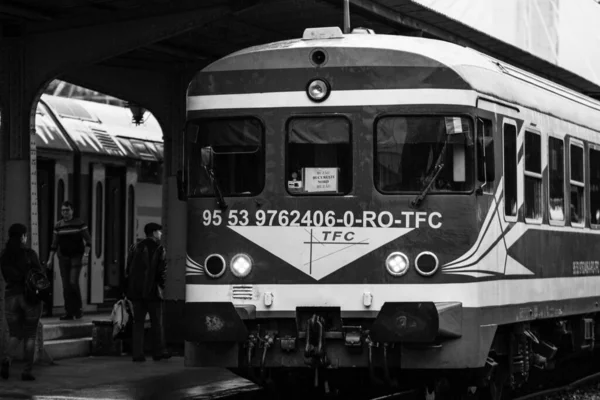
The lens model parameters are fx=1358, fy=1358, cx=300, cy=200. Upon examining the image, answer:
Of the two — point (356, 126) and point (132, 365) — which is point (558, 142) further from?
point (132, 365)

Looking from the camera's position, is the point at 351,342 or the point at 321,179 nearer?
the point at 351,342

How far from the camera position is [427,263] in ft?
34.0

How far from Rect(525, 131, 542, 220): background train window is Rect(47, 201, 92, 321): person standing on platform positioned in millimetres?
8082

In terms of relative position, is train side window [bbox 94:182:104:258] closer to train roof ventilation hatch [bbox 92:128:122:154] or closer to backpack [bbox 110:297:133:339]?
train roof ventilation hatch [bbox 92:128:122:154]

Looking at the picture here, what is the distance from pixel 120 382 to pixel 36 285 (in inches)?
55.0

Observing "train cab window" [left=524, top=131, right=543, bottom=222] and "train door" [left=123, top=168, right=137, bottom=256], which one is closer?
"train cab window" [left=524, top=131, right=543, bottom=222]

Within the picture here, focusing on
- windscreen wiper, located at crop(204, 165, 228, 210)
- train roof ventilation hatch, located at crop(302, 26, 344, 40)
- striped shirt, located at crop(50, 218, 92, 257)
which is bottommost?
striped shirt, located at crop(50, 218, 92, 257)

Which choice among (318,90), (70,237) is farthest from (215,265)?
(70,237)

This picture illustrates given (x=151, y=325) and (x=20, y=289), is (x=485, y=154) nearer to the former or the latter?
(x=20, y=289)

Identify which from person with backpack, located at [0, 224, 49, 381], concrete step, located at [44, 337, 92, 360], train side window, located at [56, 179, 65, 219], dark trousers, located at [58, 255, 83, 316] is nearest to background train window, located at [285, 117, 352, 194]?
person with backpack, located at [0, 224, 49, 381]

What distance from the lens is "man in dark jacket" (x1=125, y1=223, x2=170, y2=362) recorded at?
52.1ft

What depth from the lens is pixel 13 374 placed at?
564 inches

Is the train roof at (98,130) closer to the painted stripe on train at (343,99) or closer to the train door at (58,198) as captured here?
the train door at (58,198)

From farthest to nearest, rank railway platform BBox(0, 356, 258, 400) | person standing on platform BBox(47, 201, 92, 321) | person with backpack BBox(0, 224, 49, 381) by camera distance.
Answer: person standing on platform BBox(47, 201, 92, 321) < person with backpack BBox(0, 224, 49, 381) < railway platform BBox(0, 356, 258, 400)
